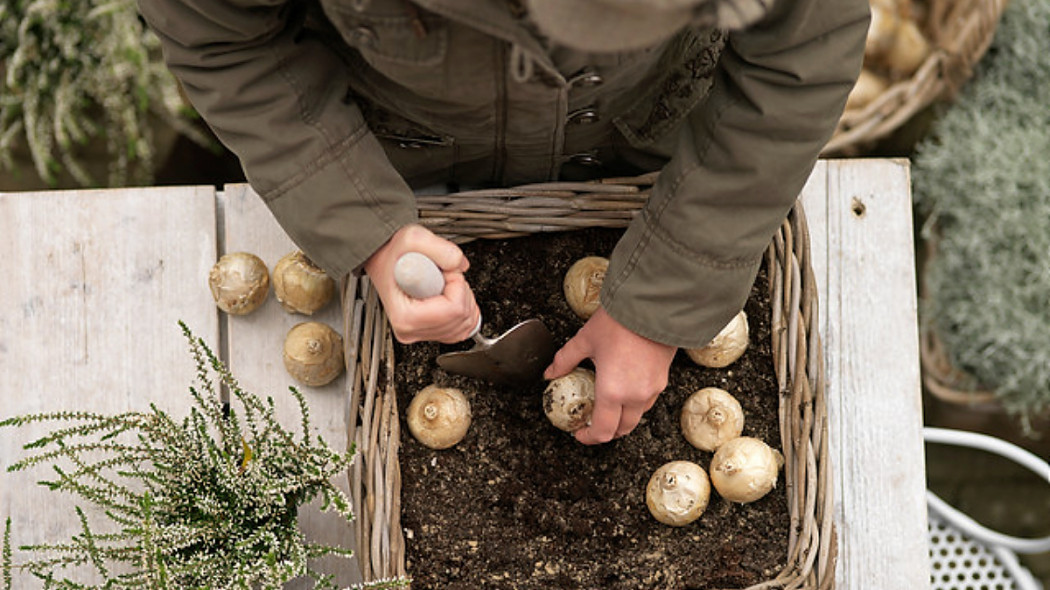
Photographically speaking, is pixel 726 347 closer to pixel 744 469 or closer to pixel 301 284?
pixel 744 469

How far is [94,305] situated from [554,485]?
483mm

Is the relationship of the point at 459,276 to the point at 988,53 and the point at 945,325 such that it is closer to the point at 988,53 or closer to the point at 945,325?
the point at 945,325

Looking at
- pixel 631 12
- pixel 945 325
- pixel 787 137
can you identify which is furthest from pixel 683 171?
pixel 945 325

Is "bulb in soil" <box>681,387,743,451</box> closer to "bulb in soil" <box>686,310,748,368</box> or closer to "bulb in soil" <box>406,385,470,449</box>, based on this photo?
"bulb in soil" <box>686,310,748,368</box>

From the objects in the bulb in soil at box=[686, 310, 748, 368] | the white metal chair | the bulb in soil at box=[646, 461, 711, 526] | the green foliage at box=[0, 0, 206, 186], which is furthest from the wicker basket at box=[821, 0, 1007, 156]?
the green foliage at box=[0, 0, 206, 186]

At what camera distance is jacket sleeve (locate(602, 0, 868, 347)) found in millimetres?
708

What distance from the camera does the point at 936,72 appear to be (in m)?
1.36

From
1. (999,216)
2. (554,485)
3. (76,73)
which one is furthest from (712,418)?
(76,73)

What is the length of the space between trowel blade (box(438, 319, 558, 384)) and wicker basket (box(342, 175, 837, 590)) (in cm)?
7

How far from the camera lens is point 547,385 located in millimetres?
889

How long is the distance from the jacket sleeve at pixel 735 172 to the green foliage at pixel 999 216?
0.70 m

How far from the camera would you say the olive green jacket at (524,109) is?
697mm

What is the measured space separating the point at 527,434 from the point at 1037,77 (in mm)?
Result: 964

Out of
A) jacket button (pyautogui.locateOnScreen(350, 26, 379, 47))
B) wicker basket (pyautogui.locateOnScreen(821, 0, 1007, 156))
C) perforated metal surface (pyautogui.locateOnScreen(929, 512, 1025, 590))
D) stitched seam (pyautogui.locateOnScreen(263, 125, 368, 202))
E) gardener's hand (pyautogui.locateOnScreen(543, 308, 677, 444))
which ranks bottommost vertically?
perforated metal surface (pyautogui.locateOnScreen(929, 512, 1025, 590))
